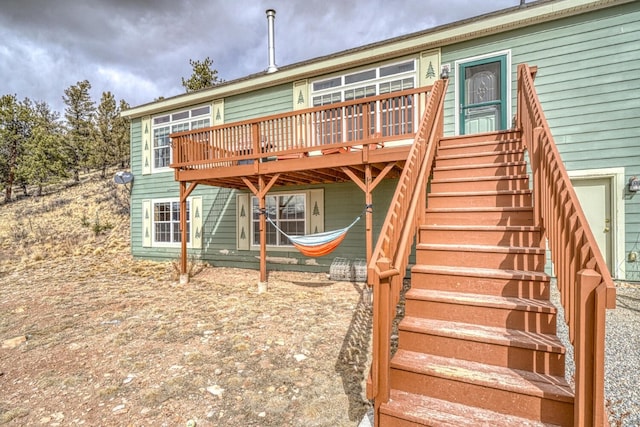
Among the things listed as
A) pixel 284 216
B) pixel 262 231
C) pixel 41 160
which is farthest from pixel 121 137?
pixel 262 231

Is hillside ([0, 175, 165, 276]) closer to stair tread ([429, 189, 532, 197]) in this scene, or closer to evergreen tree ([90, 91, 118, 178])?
evergreen tree ([90, 91, 118, 178])

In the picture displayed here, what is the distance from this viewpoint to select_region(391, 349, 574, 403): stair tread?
5.71 feet

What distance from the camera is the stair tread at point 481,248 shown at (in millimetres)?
2519

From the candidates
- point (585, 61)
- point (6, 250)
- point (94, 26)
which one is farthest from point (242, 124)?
point (6, 250)

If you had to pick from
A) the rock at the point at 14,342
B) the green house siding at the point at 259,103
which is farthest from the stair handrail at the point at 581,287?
the green house siding at the point at 259,103

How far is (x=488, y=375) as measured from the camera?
1903 millimetres

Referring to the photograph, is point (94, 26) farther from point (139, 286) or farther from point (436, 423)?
point (436, 423)

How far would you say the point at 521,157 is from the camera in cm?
366

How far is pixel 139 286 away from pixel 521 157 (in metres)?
7.20

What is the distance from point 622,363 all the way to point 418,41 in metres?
5.91

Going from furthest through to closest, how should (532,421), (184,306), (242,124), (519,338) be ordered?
(242,124), (184,306), (519,338), (532,421)

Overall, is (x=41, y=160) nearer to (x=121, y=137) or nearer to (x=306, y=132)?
(x=121, y=137)

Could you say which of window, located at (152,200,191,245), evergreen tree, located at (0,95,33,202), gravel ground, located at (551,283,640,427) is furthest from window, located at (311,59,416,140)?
evergreen tree, located at (0,95,33,202)

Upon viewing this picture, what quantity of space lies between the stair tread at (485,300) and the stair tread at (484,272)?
0.51 feet
